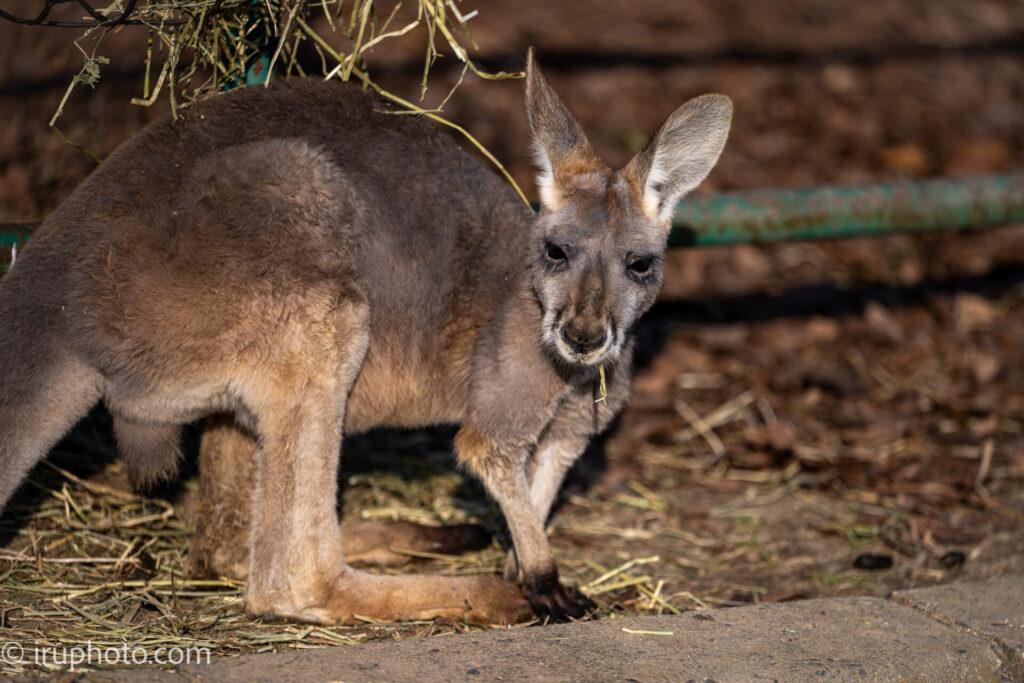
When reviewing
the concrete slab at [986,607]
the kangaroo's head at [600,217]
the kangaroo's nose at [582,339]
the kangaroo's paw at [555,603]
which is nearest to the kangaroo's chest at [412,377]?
the kangaroo's head at [600,217]

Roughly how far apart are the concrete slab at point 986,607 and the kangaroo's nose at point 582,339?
120 cm

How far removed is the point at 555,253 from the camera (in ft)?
11.0

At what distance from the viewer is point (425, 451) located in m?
4.65

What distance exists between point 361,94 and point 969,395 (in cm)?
349

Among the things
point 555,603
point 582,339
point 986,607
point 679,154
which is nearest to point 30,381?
point 582,339

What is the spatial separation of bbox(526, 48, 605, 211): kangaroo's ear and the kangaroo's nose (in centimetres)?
49

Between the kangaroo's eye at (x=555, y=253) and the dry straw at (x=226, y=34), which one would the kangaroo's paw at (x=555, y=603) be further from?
the dry straw at (x=226, y=34)

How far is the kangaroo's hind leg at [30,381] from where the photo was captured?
2.89 metres

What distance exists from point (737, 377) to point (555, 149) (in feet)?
8.19

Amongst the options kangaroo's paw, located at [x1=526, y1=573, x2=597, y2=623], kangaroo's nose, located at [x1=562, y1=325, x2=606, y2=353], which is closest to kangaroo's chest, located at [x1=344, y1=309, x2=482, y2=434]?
kangaroo's nose, located at [x1=562, y1=325, x2=606, y2=353]

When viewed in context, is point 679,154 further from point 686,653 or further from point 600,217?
point 686,653

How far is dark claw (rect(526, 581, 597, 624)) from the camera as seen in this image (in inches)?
128

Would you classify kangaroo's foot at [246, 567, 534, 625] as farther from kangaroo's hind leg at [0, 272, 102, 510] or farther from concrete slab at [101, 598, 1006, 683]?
kangaroo's hind leg at [0, 272, 102, 510]

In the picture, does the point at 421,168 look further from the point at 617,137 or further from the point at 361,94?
the point at 617,137
